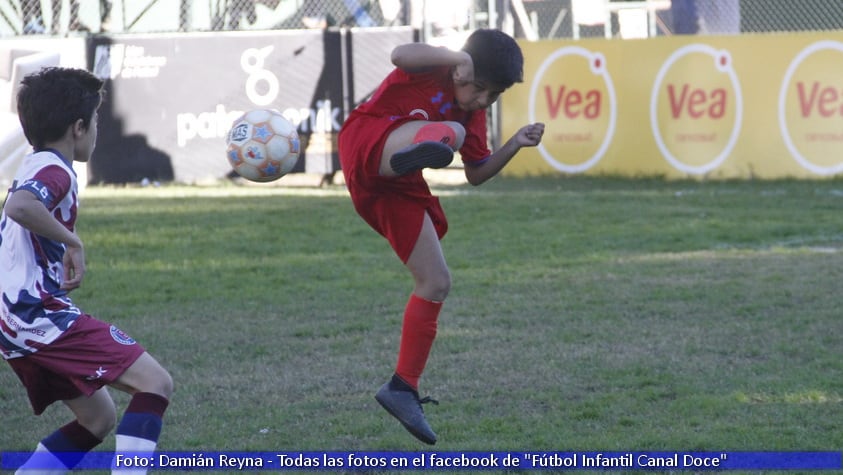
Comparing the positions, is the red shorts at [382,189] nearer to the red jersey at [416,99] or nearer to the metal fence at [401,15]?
the red jersey at [416,99]

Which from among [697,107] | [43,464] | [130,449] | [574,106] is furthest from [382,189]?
[574,106]

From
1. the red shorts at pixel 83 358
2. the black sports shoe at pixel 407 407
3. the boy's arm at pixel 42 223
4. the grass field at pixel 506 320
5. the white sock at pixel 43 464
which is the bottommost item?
the grass field at pixel 506 320

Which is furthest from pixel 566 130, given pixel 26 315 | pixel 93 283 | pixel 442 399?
pixel 26 315

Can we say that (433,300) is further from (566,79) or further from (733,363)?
(566,79)

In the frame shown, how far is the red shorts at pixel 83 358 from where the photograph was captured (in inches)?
146

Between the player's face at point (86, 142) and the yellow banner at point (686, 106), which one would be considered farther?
the yellow banner at point (686, 106)

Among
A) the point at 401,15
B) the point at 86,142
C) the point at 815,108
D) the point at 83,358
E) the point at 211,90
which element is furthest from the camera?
the point at 401,15

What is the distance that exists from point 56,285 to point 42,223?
0.25 m

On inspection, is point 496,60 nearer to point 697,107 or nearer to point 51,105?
point 51,105

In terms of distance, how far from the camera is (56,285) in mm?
3758

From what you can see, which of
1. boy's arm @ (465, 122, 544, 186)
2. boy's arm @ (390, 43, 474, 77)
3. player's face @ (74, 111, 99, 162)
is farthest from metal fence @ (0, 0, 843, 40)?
player's face @ (74, 111, 99, 162)

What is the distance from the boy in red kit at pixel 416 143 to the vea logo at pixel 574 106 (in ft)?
33.6

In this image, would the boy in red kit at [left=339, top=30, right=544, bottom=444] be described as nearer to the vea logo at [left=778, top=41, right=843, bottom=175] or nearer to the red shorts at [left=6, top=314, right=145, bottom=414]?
the red shorts at [left=6, top=314, right=145, bottom=414]

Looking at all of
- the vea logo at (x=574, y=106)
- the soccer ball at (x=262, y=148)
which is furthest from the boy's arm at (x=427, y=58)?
the vea logo at (x=574, y=106)
